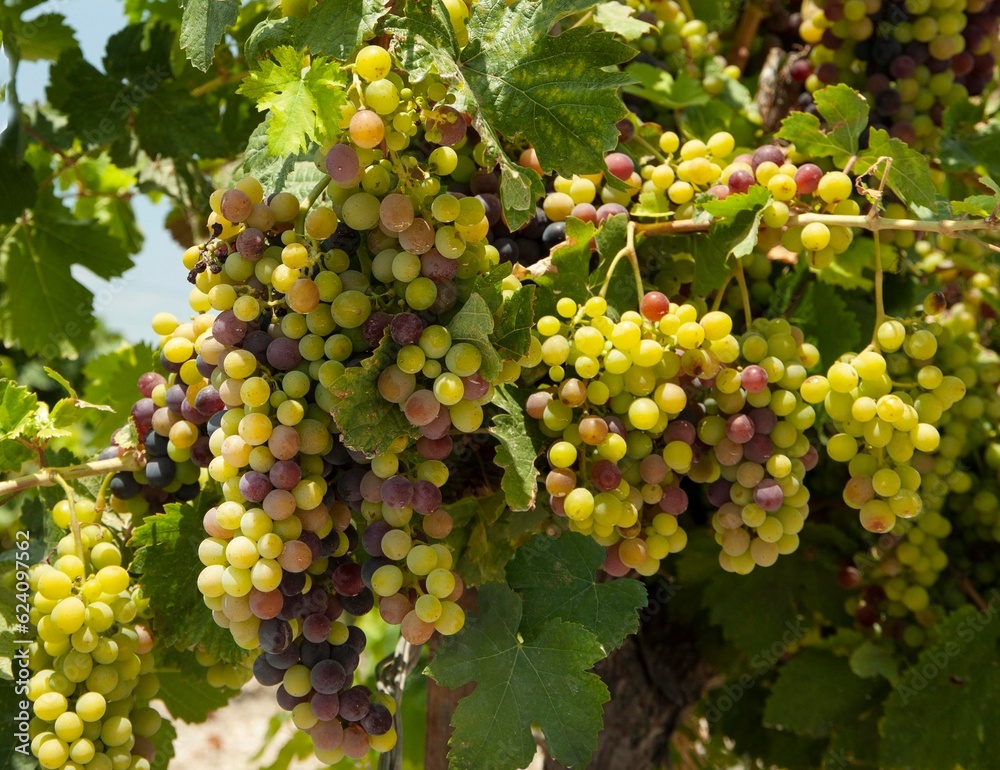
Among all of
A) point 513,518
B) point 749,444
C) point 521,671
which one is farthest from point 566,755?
point 749,444

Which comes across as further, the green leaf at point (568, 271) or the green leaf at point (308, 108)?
the green leaf at point (568, 271)

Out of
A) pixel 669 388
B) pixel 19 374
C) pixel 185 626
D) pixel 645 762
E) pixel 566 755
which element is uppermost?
pixel 669 388

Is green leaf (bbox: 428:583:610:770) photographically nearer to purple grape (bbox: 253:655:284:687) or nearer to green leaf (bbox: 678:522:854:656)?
purple grape (bbox: 253:655:284:687)

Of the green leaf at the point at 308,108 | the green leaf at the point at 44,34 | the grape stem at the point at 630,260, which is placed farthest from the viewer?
the green leaf at the point at 44,34

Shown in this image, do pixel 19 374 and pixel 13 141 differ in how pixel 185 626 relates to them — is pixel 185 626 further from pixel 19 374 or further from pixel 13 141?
pixel 19 374

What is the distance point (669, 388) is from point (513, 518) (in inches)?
8.7

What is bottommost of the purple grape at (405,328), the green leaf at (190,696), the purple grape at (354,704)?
the green leaf at (190,696)

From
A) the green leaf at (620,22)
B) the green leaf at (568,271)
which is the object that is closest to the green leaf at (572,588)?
the green leaf at (568,271)

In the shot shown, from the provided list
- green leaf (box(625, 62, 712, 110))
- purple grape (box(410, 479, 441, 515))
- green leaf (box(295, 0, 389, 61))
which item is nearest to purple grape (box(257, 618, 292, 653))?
purple grape (box(410, 479, 441, 515))

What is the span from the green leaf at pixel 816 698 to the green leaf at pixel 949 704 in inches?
5.4

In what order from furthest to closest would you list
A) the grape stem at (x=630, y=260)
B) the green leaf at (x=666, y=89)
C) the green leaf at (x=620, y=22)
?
1. the green leaf at (x=666, y=89)
2. the green leaf at (x=620, y=22)
3. the grape stem at (x=630, y=260)

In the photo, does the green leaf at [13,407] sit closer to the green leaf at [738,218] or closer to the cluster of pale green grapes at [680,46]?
the green leaf at [738,218]

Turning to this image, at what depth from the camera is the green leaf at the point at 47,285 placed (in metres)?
1.44

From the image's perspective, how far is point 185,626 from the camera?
0.85 metres
